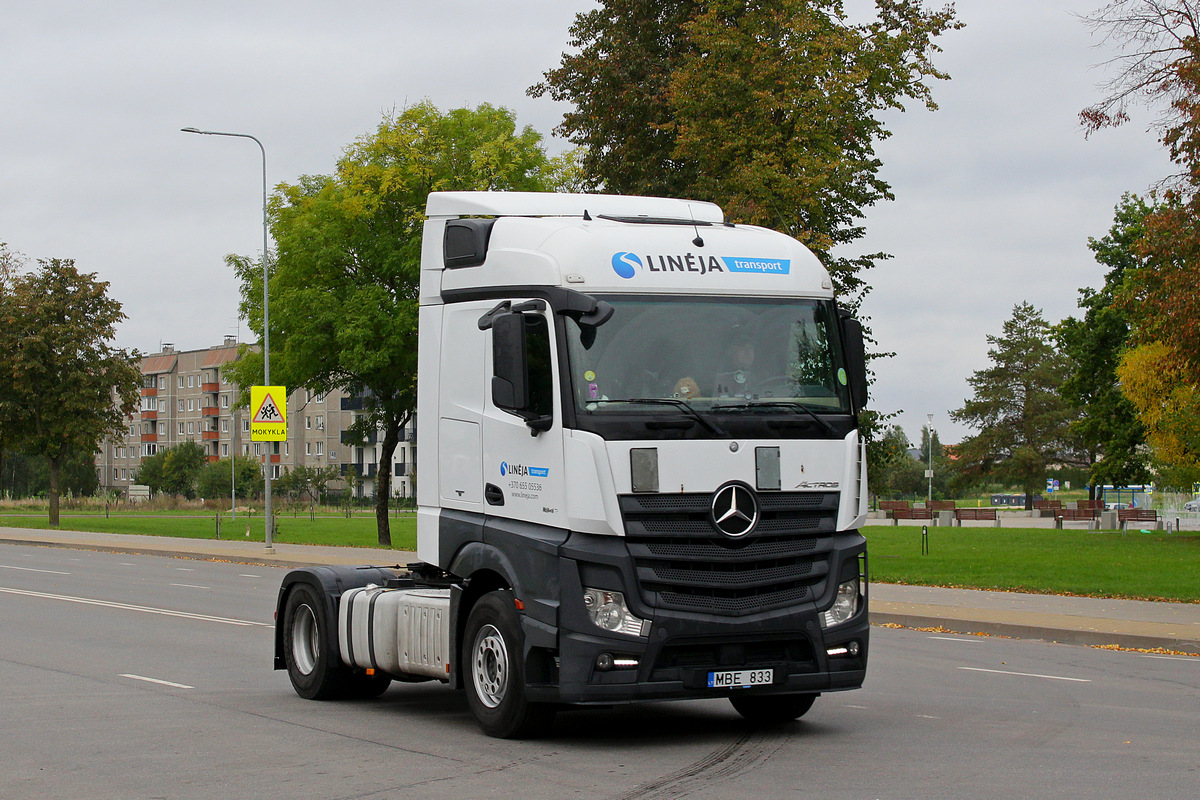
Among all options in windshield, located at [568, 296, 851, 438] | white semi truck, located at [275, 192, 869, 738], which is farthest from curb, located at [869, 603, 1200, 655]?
windshield, located at [568, 296, 851, 438]

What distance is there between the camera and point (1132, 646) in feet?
51.3

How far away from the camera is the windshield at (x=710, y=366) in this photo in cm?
860

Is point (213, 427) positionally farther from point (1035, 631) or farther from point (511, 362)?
point (511, 362)

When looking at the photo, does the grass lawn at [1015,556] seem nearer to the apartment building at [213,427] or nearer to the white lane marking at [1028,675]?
the white lane marking at [1028,675]

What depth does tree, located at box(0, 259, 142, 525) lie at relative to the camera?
52.0 meters

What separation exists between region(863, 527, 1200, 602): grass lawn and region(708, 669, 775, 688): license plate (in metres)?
14.4

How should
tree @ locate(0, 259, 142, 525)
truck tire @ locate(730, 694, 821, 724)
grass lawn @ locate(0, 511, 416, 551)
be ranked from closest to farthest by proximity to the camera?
truck tire @ locate(730, 694, 821, 724)
grass lawn @ locate(0, 511, 416, 551)
tree @ locate(0, 259, 142, 525)

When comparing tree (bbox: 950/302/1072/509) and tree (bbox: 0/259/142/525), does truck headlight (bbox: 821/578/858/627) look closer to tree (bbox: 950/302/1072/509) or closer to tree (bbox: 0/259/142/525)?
tree (bbox: 0/259/142/525)

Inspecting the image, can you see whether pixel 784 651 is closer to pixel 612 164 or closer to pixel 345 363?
pixel 612 164

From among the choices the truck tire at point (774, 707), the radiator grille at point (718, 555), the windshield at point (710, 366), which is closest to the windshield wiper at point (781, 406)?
the windshield at point (710, 366)

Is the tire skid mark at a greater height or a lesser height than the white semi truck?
lesser

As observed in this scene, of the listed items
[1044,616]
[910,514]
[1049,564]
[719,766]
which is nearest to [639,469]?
[719,766]

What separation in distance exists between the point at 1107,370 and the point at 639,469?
2238 inches

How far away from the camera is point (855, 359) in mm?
9344
